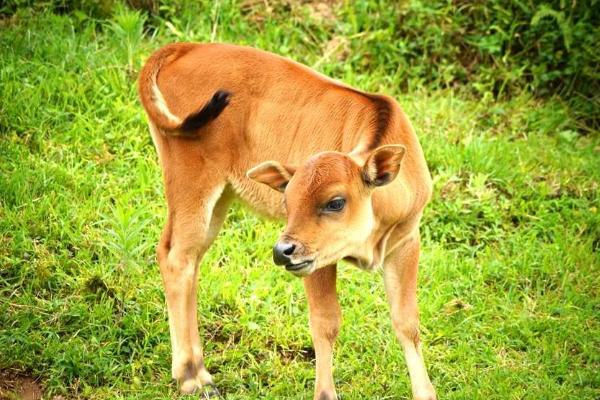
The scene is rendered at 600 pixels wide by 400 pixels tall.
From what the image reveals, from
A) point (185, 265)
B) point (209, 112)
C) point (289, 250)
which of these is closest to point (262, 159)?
point (209, 112)

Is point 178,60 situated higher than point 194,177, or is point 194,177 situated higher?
point 178,60

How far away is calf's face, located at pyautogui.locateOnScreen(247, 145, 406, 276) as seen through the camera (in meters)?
5.32

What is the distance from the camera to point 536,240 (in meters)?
7.79

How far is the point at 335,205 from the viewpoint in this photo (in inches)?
214

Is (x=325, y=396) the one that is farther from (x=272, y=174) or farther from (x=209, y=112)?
(x=209, y=112)

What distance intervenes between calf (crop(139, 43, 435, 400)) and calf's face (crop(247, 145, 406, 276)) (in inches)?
3.0

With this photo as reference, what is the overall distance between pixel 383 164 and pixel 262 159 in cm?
102

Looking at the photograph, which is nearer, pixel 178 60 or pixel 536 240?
pixel 178 60

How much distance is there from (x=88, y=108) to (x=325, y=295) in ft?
10.4

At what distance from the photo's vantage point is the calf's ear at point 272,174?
5625 mm

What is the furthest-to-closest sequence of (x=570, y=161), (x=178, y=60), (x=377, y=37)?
1. (x=377, y=37)
2. (x=570, y=161)
3. (x=178, y=60)

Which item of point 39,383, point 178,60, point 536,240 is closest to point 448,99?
point 536,240

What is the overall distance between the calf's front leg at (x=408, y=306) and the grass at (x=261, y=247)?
252 millimetres

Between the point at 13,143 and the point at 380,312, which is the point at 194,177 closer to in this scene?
the point at 380,312
